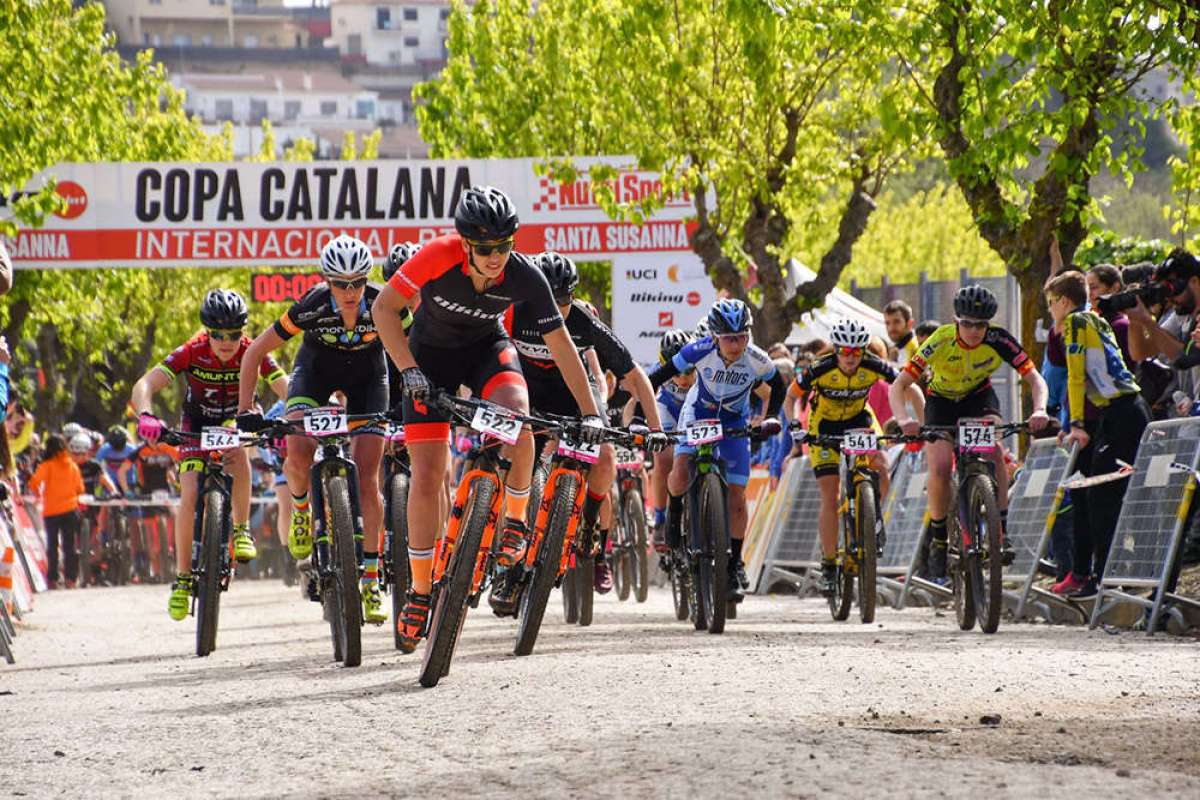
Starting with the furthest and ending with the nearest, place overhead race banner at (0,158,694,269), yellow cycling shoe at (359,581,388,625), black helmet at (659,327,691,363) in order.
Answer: overhead race banner at (0,158,694,269) → black helmet at (659,327,691,363) → yellow cycling shoe at (359,581,388,625)

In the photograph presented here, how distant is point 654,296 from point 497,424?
2276 centimetres

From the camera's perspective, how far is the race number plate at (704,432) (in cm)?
1326

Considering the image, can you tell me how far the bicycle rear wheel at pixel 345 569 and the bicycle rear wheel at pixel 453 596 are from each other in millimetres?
1141

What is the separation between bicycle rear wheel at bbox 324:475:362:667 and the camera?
35.3 feet

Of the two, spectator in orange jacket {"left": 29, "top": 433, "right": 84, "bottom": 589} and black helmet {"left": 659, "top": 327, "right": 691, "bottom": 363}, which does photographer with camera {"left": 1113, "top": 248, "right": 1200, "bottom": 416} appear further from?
spectator in orange jacket {"left": 29, "top": 433, "right": 84, "bottom": 589}

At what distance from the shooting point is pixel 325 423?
11438 mm

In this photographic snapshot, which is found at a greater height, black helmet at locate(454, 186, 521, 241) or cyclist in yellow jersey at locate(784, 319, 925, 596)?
black helmet at locate(454, 186, 521, 241)

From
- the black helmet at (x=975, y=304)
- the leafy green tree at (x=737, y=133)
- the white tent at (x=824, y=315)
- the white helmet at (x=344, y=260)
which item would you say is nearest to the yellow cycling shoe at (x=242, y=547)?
the white helmet at (x=344, y=260)

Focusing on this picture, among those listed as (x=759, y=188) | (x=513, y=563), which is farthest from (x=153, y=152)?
(x=513, y=563)

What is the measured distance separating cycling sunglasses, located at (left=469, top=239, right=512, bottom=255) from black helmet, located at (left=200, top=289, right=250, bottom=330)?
405cm

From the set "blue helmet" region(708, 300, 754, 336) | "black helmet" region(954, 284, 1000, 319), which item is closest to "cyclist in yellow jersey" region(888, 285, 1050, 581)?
"black helmet" region(954, 284, 1000, 319)

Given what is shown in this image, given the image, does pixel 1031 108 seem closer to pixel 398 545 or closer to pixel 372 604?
pixel 398 545

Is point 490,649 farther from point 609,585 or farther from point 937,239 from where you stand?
point 937,239

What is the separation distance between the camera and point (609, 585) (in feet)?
48.6
